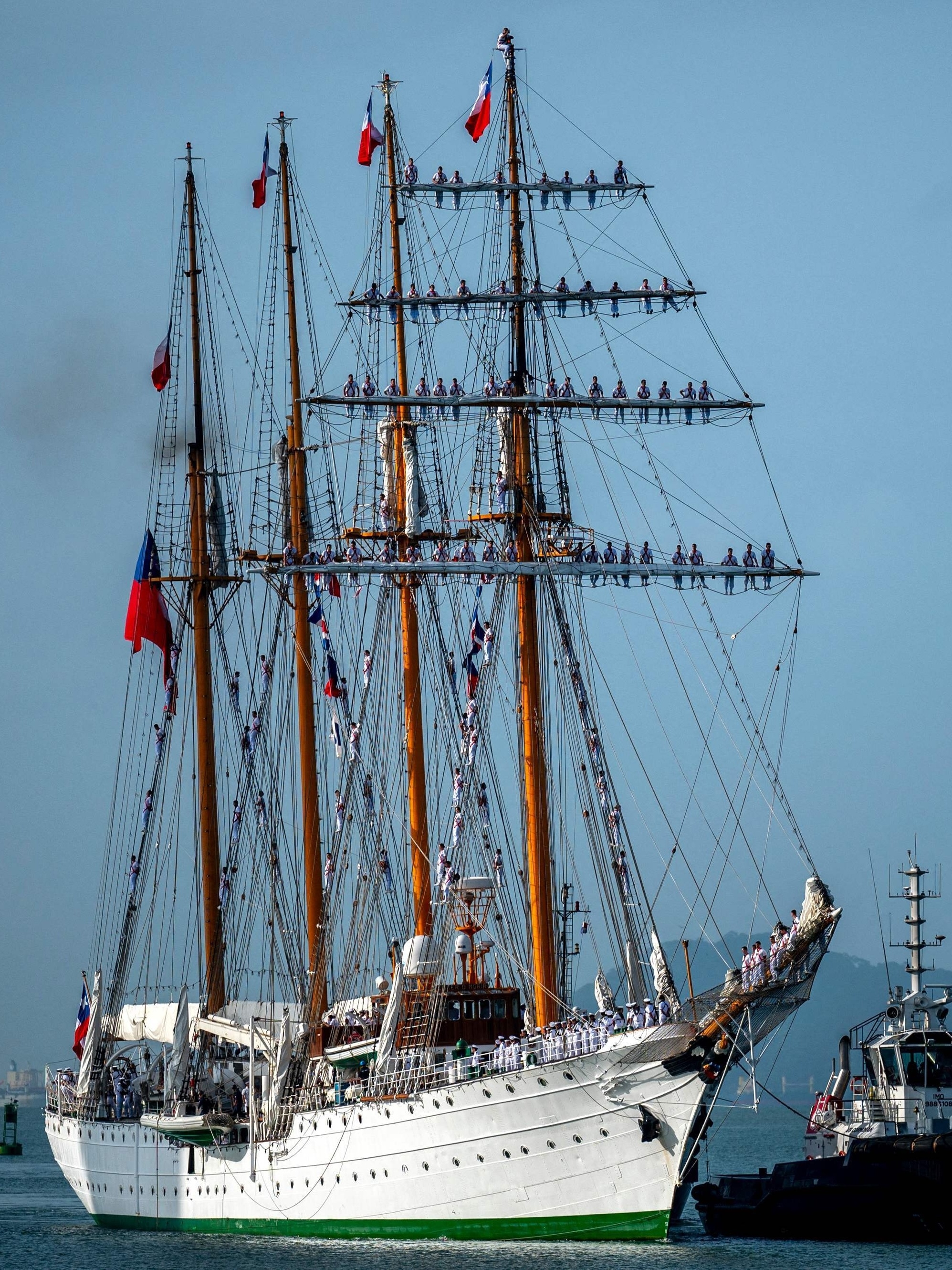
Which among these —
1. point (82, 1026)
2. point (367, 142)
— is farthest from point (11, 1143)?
point (367, 142)

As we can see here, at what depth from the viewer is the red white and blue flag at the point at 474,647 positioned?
2766 inches

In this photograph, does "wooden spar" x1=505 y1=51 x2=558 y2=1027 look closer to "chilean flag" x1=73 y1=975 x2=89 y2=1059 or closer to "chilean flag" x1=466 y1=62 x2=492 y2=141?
"chilean flag" x1=466 y1=62 x2=492 y2=141

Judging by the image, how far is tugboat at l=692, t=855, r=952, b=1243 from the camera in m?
60.8

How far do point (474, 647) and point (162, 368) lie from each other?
2021cm

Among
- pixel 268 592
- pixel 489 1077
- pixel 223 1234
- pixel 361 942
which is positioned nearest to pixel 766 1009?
pixel 489 1077

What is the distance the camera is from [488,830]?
224 ft

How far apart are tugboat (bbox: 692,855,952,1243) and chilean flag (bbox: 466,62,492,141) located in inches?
1125

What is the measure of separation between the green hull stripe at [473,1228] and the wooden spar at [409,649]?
34.7 feet

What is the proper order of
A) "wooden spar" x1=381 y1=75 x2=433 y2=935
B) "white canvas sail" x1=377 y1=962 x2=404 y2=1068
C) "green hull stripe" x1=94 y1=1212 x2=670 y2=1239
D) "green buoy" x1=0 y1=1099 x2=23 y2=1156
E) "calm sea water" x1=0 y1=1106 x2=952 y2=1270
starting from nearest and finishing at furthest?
"calm sea water" x1=0 y1=1106 x2=952 y2=1270, "green hull stripe" x1=94 y1=1212 x2=670 y2=1239, "white canvas sail" x1=377 y1=962 x2=404 y2=1068, "wooden spar" x1=381 y1=75 x2=433 y2=935, "green buoy" x1=0 y1=1099 x2=23 y2=1156

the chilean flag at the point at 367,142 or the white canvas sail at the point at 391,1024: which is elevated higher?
the chilean flag at the point at 367,142

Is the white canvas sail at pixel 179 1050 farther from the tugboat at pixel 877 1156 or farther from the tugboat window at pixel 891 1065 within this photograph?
the tugboat window at pixel 891 1065

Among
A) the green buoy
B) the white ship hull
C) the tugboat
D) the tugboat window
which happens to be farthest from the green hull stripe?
the green buoy

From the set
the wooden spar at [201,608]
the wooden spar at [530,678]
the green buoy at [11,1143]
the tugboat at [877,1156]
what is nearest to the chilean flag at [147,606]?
the wooden spar at [201,608]

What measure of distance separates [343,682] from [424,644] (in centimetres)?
365
